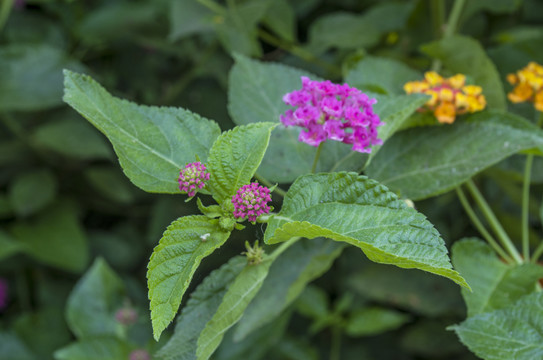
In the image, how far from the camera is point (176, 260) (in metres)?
0.77

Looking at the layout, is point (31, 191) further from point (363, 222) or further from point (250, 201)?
point (363, 222)

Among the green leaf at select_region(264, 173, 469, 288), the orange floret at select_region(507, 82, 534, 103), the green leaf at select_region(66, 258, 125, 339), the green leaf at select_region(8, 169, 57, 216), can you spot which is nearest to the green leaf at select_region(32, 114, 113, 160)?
the green leaf at select_region(8, 169, 57, 216)

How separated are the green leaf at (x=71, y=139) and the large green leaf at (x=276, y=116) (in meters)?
0.79

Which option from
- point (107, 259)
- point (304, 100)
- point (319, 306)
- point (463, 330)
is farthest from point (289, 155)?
point (107, 259)

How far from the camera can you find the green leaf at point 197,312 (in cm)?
89

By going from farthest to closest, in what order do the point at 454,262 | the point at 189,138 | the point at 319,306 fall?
1. the point at 319,306
2. the point at 454,262
3. the point at 189,138

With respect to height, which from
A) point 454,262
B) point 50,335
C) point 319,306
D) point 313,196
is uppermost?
point 313,196

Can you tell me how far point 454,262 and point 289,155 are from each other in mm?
402

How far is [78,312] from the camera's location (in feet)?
5.12

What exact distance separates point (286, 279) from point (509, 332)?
17.3 inches

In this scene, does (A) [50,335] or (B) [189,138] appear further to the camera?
(A) [50,335]

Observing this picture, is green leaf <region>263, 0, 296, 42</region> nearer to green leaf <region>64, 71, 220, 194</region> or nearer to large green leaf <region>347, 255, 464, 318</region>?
large green leaf <region>347, 255, 464, 318</region>

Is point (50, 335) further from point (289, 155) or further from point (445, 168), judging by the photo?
point (445, 168)

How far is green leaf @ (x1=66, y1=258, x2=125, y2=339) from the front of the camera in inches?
60.7
